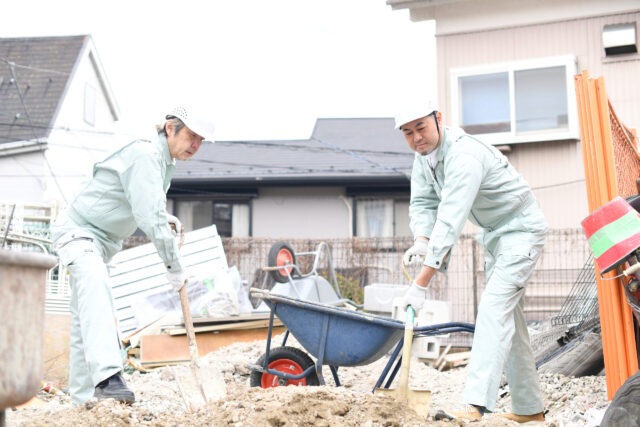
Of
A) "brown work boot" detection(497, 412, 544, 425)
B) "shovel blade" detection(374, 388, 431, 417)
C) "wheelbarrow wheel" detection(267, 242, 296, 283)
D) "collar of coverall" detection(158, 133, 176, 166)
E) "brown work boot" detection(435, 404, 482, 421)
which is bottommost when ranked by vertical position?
"brown work boot" detection(497, 412, 544, 425)

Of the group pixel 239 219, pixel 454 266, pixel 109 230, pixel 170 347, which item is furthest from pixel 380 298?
pixel 239 219

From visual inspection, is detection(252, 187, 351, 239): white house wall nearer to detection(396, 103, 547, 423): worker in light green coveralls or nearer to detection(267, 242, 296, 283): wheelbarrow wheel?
detection(267, 242, 296, 283): wheelbarrow wheel

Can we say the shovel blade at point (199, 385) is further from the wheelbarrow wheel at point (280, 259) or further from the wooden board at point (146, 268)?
the wooden board at point (146, 268)

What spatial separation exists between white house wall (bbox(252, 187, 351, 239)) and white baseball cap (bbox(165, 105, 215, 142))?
430 inches

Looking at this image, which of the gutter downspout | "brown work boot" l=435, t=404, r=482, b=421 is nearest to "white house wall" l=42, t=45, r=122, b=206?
the gutter downspout

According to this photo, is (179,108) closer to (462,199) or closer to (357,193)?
(462,199)

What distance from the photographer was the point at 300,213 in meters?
14.8

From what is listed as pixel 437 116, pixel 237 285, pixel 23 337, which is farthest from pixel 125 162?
pixel 237 285

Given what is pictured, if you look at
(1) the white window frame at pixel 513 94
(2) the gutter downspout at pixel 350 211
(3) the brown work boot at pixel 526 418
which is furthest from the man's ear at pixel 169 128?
(2) the gutter downspout at pixel 350 211

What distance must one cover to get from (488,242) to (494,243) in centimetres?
3

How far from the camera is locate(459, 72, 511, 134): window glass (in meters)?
9.56

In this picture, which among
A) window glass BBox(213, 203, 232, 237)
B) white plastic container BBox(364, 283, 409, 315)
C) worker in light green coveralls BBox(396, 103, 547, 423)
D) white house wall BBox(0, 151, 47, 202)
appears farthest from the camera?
white house wall BBox(0, 151, 47, 202)

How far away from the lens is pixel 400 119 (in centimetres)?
339

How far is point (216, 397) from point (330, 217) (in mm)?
11276
